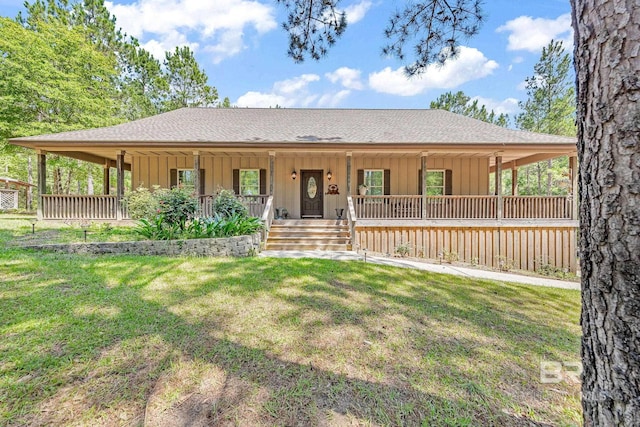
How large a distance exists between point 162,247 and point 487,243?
8966 mm

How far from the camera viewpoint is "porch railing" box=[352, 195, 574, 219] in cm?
935

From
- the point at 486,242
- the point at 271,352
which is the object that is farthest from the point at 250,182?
the point at 271,352

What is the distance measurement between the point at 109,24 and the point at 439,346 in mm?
26456

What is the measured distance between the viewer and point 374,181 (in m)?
11.6

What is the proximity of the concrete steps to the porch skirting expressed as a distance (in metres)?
0.66

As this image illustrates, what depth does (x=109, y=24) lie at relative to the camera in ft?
64.4

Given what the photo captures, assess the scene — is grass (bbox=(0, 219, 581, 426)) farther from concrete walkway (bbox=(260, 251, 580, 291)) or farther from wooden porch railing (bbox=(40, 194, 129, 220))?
wooden porch railing (bbox=(40, 194, 129, 220))

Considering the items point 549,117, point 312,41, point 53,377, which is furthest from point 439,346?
point 549,117

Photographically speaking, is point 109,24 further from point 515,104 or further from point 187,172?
point 515,104

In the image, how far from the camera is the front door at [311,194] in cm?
1149

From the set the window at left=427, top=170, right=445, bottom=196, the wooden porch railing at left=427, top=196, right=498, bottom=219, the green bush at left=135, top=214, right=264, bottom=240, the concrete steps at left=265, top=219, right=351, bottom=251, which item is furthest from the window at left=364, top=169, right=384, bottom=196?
the green bush at left=135, top=214, right=264, bottom=240

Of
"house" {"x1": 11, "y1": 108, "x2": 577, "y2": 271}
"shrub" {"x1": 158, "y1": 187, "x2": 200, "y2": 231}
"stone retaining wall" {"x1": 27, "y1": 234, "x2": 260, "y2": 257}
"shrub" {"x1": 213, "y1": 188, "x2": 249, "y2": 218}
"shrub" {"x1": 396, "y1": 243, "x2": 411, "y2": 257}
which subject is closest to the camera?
"stone retaining wall" {"x1": 27, "y1": 234, "x2": 260, "y2": 257}

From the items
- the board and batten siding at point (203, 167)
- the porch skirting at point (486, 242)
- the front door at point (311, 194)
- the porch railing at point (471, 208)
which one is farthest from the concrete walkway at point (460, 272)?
the board and batten siding at point (203, 167)

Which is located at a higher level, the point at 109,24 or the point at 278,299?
the point at 109,24
